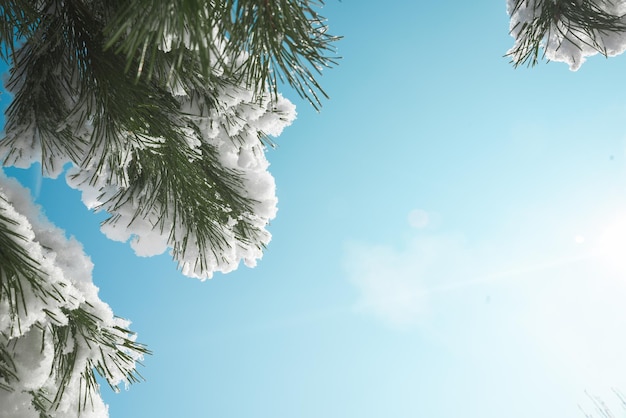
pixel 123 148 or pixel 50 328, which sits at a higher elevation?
pixel 123 148

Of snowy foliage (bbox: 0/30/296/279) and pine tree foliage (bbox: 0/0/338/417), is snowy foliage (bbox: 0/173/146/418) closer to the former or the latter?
pine tree foliage (bbox: 0/0/338/417)

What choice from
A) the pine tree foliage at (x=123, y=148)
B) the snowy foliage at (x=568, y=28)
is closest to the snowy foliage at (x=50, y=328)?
the pine tree foliage at (x=123, y=148)

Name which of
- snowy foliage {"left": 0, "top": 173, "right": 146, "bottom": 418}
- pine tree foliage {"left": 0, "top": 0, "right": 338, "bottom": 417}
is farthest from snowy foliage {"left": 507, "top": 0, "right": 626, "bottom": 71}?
snowy foliage {"left": 0, "top": 173, "right": 146, "bottom": 418}

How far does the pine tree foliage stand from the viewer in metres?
1.02

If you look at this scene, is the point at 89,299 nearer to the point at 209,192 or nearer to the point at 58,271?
the point at 58,271

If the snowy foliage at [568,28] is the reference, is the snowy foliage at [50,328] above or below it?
below

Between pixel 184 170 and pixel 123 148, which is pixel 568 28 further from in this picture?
pixel 123 148

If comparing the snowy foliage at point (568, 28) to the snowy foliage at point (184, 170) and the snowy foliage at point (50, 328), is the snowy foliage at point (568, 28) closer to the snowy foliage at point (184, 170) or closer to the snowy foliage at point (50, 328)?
the snowy foliage at point (184, 170)

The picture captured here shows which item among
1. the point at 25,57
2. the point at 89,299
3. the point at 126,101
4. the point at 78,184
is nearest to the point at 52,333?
the point at 89,299

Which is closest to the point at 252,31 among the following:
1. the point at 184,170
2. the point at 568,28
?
the point at 184,170

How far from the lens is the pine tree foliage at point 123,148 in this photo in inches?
40.3

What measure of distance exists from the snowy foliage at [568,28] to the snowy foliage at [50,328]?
2.10m

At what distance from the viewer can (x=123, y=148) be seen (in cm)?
163

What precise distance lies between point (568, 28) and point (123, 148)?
1.96 m
